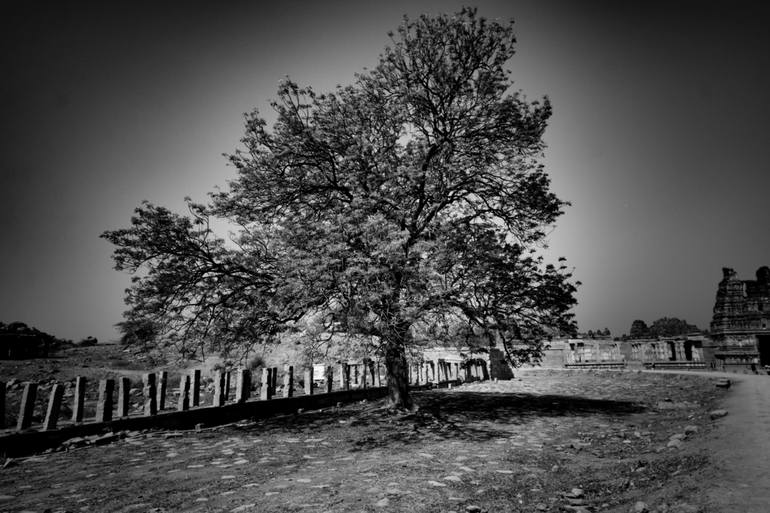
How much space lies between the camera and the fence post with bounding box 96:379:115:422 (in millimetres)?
8164

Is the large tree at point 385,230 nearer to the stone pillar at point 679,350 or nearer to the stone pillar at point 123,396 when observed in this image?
the stone pillar at point 123,396

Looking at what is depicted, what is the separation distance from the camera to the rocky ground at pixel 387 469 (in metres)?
4.14

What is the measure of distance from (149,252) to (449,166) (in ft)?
25.4

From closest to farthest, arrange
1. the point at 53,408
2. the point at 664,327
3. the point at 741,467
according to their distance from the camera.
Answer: the point at 741,467, the point at 53,408, the point at 664,327

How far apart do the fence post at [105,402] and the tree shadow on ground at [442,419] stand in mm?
3208

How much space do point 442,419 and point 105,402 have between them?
25.3ft

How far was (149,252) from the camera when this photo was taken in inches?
372

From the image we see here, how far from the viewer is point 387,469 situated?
18.4ft

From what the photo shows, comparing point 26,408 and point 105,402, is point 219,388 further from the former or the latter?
point 26,408

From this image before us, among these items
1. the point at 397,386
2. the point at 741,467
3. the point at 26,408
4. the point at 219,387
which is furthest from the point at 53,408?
the point at 741,467

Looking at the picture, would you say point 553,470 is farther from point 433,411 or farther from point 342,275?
point 433,411

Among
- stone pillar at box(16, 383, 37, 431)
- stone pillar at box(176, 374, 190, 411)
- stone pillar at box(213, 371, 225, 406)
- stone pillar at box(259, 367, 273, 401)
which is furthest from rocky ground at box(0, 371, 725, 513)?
stone pillar at box(259, 367, 273, 401)

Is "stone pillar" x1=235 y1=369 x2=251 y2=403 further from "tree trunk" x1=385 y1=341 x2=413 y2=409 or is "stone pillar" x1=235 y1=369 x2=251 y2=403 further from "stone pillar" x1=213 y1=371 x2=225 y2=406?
"tree trunk" x1=385 y1=341 x2=413 y2=409

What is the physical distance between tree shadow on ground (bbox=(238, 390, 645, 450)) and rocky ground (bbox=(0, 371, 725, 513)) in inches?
3.0
